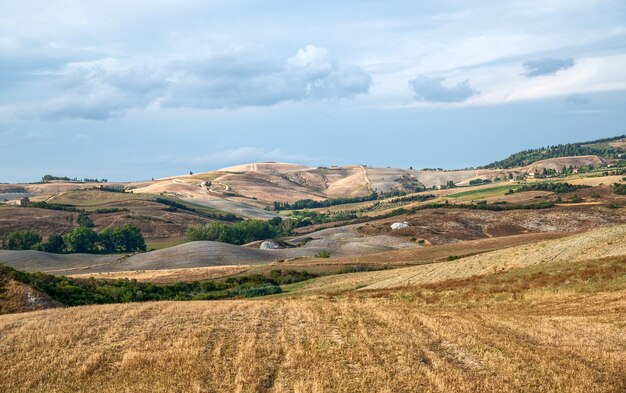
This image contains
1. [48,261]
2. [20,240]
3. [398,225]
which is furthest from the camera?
[20,240]

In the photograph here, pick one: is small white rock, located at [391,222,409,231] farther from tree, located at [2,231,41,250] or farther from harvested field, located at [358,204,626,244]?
tree, located at [2,231,41,250]

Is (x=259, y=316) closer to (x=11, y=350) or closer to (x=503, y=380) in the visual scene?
(x=11, y=350)

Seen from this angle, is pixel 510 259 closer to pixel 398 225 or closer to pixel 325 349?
pixel 325 349

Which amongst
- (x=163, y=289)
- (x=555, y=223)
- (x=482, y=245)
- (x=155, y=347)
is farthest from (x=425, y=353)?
(x=555, y=223)

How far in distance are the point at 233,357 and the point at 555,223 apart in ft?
451

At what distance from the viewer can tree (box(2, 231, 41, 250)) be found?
18262 cm

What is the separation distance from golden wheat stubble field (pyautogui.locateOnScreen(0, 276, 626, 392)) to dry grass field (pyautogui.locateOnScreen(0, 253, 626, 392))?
0.06 m

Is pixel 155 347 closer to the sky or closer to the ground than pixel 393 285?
closer to the sky

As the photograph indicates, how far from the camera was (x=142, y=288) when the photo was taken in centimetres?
7969

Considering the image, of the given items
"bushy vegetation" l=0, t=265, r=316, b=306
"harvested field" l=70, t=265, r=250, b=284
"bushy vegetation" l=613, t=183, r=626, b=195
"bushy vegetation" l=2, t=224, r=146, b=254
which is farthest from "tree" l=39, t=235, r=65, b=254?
"bushy vegetation" l=613, t=183, r=626, b=195

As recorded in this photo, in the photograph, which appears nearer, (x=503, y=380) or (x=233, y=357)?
(x=503, y=380)

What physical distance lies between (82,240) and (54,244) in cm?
713

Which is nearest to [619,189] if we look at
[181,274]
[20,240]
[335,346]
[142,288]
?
[181,274]

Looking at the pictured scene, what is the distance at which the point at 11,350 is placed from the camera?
28906mm
